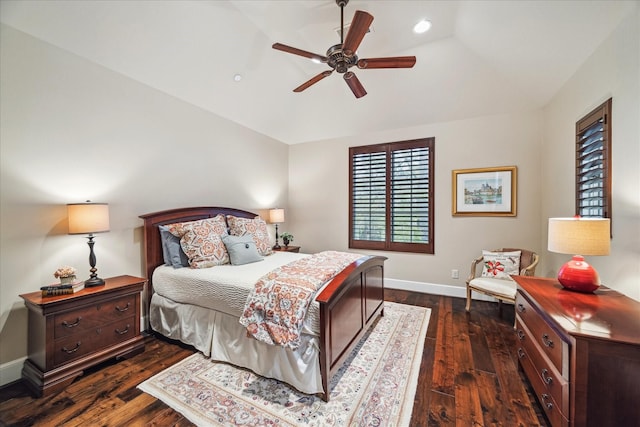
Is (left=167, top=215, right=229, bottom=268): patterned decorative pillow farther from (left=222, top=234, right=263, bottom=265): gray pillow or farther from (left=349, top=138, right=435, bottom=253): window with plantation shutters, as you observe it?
(left=349, top=138, right=435, bottom=253): window with plantation shutters

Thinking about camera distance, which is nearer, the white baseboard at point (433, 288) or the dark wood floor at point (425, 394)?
the dark wood floor at point (425, 394)

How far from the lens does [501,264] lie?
3.38m

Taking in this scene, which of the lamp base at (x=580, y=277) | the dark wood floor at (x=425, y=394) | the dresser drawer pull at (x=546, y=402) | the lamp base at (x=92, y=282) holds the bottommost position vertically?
the dark wood floor at (x=425, y=394)

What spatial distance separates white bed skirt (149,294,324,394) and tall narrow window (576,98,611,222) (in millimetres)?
2611

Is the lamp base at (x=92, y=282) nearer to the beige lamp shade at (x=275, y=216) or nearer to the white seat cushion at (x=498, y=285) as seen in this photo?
the beige lamp shade at (x=275, y=216)

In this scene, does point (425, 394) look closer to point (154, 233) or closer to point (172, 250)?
point (172, 250)

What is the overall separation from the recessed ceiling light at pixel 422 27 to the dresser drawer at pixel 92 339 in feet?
13.4

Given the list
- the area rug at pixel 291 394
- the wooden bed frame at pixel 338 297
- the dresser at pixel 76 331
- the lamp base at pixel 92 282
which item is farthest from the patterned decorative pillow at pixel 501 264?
the lamp base at pixel 92 282

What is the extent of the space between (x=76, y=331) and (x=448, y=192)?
181 inches

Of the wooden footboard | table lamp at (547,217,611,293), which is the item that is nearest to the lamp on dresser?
the wooden footboard

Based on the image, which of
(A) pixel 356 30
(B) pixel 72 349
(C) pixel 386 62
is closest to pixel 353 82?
(C) pixel 386 62

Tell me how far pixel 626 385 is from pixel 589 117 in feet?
7.44

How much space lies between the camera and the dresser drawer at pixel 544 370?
52.8 inches

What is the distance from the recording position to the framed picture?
3.65m
